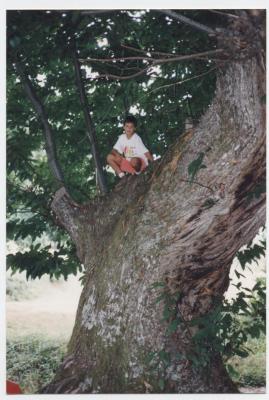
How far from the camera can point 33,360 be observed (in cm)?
646

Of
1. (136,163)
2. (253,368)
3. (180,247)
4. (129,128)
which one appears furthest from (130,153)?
(253,368)

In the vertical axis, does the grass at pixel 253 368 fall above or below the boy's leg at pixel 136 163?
below

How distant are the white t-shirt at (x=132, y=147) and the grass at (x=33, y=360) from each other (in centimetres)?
272

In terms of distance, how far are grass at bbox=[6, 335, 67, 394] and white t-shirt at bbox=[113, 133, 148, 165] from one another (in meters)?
2.72

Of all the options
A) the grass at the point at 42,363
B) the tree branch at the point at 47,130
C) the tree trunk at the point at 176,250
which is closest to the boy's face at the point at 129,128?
the tree trunk at the point at 176,250

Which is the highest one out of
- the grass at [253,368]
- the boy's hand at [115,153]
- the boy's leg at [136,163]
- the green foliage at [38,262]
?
the boy's hand at [115,153]

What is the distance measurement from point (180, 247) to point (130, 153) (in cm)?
119

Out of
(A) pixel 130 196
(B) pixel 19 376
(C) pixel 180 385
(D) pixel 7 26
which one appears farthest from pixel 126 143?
(B) pixel 19 376

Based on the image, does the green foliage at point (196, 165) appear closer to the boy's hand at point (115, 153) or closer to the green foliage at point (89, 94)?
the green foliage at point (89, 94)

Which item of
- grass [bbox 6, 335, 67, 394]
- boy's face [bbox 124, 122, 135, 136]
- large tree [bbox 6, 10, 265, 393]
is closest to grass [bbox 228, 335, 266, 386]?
large tree [bbox 6, 10, 265, 393]

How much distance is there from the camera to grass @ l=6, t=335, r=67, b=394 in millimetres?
5580

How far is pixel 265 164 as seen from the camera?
3246 mm

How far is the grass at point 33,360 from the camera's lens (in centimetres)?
558
